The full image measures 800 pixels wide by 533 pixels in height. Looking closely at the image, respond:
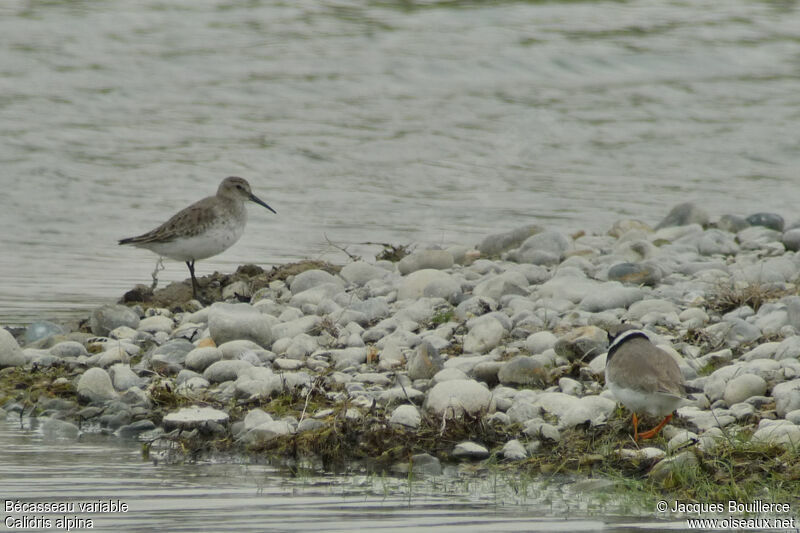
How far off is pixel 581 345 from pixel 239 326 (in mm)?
2137

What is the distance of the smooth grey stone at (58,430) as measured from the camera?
6.36 metres

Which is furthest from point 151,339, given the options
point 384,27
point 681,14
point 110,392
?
point 681,14

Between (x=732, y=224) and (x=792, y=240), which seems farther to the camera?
(x=732, y=224)

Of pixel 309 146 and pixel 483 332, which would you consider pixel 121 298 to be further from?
pixel 309 146

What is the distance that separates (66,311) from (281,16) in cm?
1553

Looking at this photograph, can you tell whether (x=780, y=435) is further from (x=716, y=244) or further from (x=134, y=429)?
(x=716, y=244)

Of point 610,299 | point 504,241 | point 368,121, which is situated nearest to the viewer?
point 610,299

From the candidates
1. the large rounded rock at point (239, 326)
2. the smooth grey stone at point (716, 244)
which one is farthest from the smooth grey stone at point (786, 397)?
the smooth grey stone at point (716, 244)

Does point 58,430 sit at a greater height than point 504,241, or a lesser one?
greater

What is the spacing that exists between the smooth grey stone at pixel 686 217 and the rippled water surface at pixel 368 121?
1387 millimetres

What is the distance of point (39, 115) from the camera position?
58.1 feet

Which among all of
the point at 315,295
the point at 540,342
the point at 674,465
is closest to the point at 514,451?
the point at 674,465

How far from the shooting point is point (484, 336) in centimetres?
725

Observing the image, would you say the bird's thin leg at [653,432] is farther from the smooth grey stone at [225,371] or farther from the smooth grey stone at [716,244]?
the smooth grey stone at [716,244]
